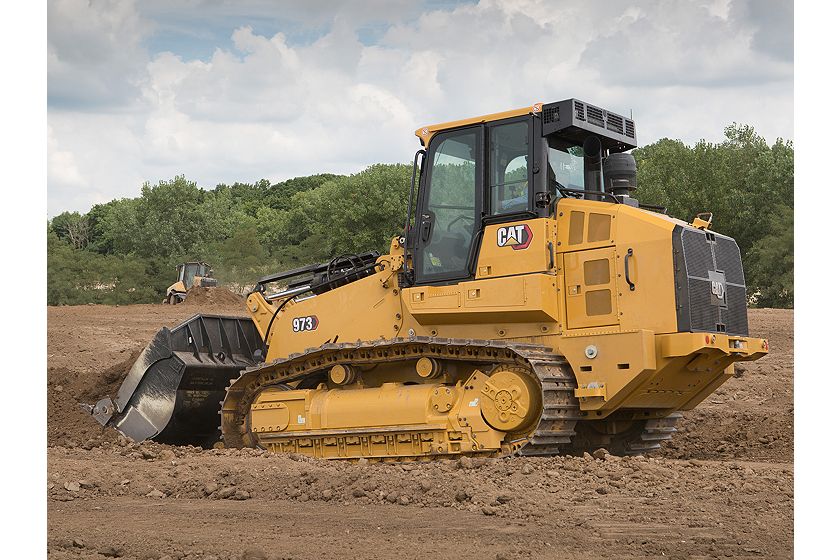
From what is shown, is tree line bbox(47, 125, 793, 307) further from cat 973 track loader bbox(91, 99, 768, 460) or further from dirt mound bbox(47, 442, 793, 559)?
dirt mound bbox(47, 442, 793, 559)

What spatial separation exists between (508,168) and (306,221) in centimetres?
1129

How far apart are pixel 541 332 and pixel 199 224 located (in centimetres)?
2455

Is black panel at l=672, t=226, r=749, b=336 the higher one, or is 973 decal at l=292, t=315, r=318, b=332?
black panel at l=672, t=226, r=749, b=336

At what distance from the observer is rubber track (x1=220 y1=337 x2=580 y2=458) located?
27.2 feet

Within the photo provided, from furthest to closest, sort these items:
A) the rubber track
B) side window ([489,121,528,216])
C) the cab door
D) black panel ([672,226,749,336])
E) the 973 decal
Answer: the 973 decal → the cab door → side window ([489,121,528,216]) → the rubber track → black panel ([672,226,749,336])

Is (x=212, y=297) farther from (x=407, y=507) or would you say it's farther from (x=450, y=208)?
(x=407, y=507)

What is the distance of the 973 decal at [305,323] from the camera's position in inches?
418

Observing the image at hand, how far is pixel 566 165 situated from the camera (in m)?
9.07

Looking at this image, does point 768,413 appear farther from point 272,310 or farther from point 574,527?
point 574,527

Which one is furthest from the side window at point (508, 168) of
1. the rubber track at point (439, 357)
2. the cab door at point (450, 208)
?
the rubber track at point (439, 357)

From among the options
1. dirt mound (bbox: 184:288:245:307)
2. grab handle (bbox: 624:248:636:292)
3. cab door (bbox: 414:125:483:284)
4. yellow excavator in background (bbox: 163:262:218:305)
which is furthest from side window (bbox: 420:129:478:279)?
yellow excavator in background (bbox: 163:262:218:305)

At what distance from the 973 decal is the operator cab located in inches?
58.5

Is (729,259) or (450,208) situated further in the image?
(450,208)

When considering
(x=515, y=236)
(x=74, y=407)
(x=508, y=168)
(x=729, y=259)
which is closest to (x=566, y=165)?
(x=508, y=168)
